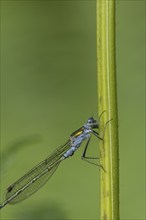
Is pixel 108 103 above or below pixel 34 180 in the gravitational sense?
above

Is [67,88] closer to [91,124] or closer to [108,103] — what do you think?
[91,124]

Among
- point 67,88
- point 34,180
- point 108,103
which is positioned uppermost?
point 67,88

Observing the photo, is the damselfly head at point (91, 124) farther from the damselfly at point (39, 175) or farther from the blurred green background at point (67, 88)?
the blurred green background at point (67, 88)

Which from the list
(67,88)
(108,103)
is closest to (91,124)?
(108,103)

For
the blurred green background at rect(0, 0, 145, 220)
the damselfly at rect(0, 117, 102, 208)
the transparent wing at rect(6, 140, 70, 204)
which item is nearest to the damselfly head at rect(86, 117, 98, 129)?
the damselfly at rect(0, 117, 102, 208)

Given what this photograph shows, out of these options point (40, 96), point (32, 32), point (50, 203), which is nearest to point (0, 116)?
point (40, 96)

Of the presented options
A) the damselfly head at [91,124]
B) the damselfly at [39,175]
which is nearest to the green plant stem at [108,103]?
the damselfly head at [91,124]
